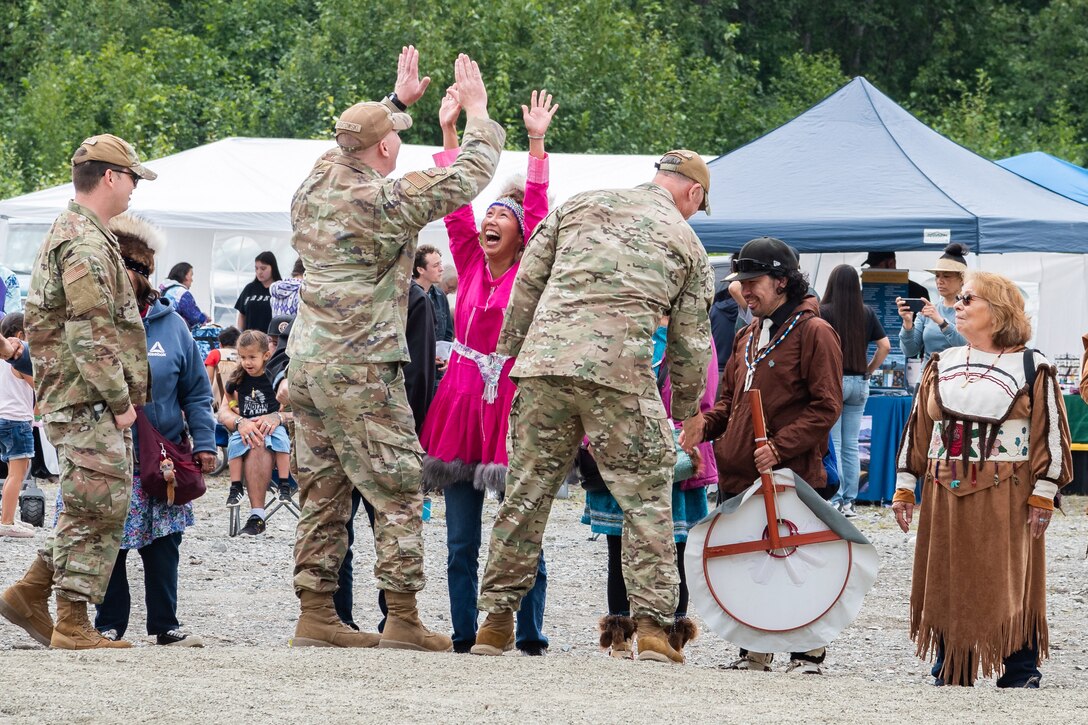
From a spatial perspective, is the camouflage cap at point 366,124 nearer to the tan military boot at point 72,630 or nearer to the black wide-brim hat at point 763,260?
the black wide-brim hat at point 763,260

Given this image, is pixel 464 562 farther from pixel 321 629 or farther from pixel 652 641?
pixel 652 641

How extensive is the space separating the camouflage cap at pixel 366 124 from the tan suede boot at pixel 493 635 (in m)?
1.70

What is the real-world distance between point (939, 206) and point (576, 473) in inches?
275

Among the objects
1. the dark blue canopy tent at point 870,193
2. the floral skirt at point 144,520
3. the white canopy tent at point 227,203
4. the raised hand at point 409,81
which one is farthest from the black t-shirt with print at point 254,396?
the white canopy tent at point 227,203

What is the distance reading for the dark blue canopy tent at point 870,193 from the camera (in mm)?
11875

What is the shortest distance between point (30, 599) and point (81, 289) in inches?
47.8

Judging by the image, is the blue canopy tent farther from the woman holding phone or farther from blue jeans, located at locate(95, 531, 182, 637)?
blue jeans, located at locate(95, 531, 182, 637)

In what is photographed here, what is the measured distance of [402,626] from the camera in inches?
214

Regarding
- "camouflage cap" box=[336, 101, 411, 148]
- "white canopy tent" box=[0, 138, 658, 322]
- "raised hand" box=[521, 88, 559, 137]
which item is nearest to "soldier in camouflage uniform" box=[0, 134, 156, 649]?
"camouflage cap" box=[336, 101, 411, 148]

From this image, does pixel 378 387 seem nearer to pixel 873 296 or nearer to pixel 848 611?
pixel 848 611

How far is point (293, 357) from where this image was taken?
5.37m

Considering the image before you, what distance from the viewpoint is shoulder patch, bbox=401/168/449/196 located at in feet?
17.2

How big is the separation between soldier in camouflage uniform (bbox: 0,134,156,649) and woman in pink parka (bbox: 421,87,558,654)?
3.66 ft

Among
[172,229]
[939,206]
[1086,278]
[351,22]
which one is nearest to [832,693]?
[939,206]
